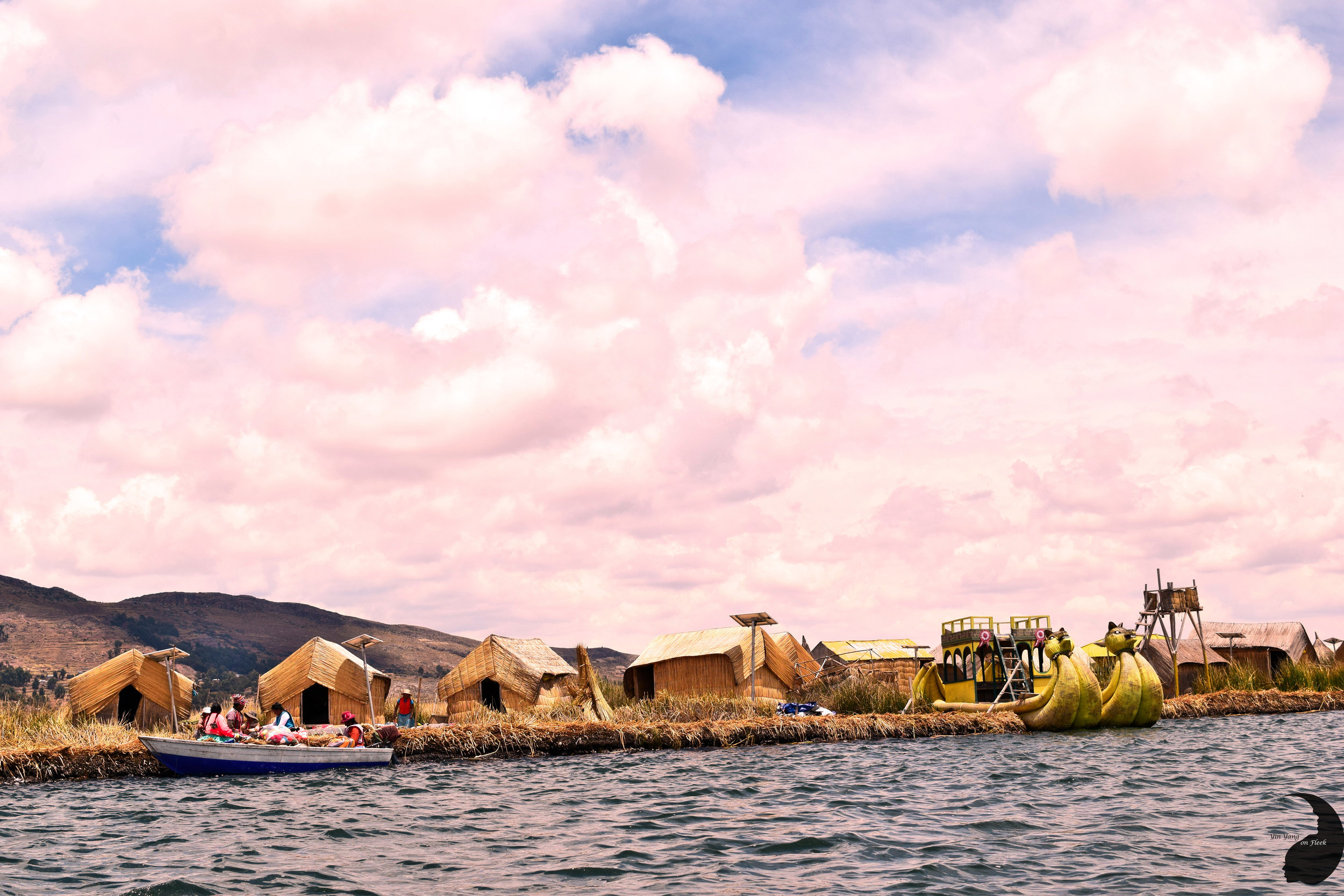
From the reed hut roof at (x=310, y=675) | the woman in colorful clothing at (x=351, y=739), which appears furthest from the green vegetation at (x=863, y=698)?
the reed hut roof at (x=310, y=675)

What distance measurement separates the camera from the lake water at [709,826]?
14.6m

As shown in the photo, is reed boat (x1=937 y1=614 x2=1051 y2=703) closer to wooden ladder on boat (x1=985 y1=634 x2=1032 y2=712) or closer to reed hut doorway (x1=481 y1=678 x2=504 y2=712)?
wooden ladder on boat (x1=985 y1=634 x2=1032 y2=712)

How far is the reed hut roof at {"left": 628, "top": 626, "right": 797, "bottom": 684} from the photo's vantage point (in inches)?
1913

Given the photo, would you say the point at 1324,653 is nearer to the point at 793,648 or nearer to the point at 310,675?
the point at 793,648

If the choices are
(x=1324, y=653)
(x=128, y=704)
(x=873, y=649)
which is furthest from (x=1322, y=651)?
(x=128, y=704)

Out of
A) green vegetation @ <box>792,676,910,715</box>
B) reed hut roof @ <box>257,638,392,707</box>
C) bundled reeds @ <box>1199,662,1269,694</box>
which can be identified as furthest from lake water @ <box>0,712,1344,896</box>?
bundled reeds @ <box>1199,662,1269,694</box>

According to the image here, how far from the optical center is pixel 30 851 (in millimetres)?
18359

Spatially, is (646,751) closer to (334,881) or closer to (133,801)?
(133,801)

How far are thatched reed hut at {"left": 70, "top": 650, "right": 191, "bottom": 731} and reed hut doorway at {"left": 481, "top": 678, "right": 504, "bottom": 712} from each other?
11.7 m

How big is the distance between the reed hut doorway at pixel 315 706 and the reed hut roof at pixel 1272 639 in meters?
47.9

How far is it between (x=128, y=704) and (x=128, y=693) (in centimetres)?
53

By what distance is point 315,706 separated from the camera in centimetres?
4812

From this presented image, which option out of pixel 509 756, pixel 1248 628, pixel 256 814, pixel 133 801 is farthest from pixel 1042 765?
pixel 1248 628

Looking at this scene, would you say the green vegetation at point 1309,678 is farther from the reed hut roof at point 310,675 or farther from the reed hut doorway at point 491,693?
the reed hut roof at point 310,675
